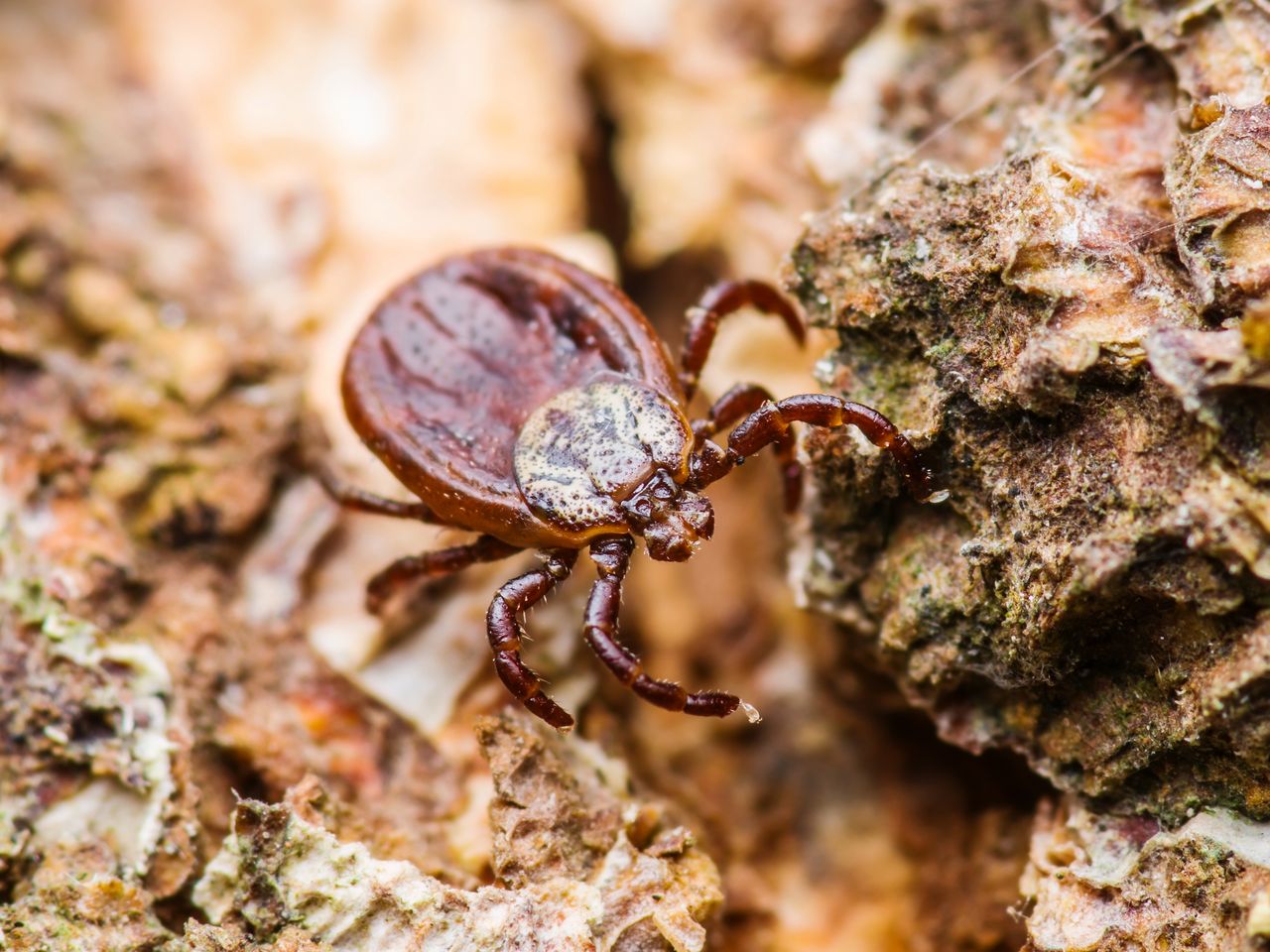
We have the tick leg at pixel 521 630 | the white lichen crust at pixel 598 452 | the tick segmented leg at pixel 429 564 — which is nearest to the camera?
the tick leg at pixel 521 630

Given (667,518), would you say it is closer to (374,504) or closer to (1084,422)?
(374,504)

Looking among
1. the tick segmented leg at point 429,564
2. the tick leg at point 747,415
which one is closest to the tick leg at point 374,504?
the tick segmented leg at point 429,564

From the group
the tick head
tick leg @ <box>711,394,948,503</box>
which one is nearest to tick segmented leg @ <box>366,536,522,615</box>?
the tick head

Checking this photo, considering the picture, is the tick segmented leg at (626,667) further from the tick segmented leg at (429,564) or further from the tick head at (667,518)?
the tick segmented leg at (429,564)

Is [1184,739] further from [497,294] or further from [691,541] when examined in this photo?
[497,294]

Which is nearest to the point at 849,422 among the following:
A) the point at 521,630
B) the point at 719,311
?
the point at 719,311

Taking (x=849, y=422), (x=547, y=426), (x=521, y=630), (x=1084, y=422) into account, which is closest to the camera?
(x=1084, y=422)
